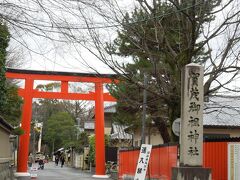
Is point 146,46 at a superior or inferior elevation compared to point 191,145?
superior

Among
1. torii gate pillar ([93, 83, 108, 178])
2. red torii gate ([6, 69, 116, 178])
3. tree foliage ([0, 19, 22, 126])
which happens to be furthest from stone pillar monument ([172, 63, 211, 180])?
torii gate pillar ([93, 83, 108, 178])

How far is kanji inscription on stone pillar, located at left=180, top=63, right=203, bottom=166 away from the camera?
13.4m

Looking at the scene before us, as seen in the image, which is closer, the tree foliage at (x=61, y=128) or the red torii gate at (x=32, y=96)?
the red torii gate at (x=32, y=96)

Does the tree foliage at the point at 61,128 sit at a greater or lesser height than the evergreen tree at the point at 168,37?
lesser

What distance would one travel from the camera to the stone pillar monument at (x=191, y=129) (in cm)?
1289

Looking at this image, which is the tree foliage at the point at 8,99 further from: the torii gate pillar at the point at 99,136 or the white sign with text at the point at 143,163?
the torii gate pillar at the point at 99,136

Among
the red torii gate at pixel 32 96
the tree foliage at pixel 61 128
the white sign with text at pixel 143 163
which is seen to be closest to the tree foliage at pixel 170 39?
the white sign with text at pixel 143 163

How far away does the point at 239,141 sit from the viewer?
14.5 metres

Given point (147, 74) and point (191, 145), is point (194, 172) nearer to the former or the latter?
point (191, 145)

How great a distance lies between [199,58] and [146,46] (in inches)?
176

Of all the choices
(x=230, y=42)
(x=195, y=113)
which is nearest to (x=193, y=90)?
(x=195, y=113)

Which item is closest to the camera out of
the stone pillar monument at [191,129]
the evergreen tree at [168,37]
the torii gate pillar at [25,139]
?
the stone pillar monument at [191,129]

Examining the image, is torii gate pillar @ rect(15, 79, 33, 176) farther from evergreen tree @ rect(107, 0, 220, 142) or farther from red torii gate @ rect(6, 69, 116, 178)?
evergreen tree @ rect(107, 0, 220, 142)

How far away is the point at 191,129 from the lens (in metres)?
13.6
